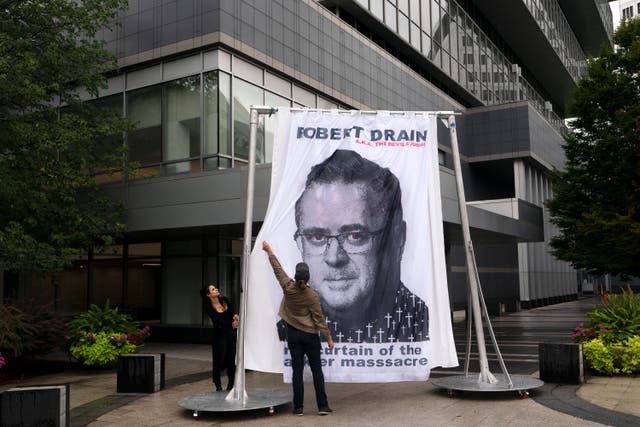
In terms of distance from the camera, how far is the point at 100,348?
13.0m

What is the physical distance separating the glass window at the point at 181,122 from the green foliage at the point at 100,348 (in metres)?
6.12

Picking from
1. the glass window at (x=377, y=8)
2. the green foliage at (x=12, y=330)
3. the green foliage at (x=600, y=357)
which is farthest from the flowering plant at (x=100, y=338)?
the glass window at (x=377, y=8)

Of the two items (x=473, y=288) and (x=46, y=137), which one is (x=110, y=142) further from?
(x=473, y=288)

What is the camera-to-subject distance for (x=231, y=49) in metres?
18.2

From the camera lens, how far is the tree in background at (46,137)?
45.3 feet

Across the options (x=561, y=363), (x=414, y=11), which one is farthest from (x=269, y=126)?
(x=414, y=11)

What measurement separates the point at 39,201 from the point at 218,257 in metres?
5.43

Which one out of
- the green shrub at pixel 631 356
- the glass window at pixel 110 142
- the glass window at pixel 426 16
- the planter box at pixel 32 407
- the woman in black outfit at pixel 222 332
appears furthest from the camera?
the glass window at pixel 426 16

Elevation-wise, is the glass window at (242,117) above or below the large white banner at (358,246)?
above

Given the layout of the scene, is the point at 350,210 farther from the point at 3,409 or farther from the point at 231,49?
the point at 231,49

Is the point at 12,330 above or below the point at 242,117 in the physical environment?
below

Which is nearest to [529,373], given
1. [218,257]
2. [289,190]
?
[289,190]

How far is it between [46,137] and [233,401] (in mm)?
8341

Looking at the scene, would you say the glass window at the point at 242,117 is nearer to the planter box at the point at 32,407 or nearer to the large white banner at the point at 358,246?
the large white banner at the point at 358,246
